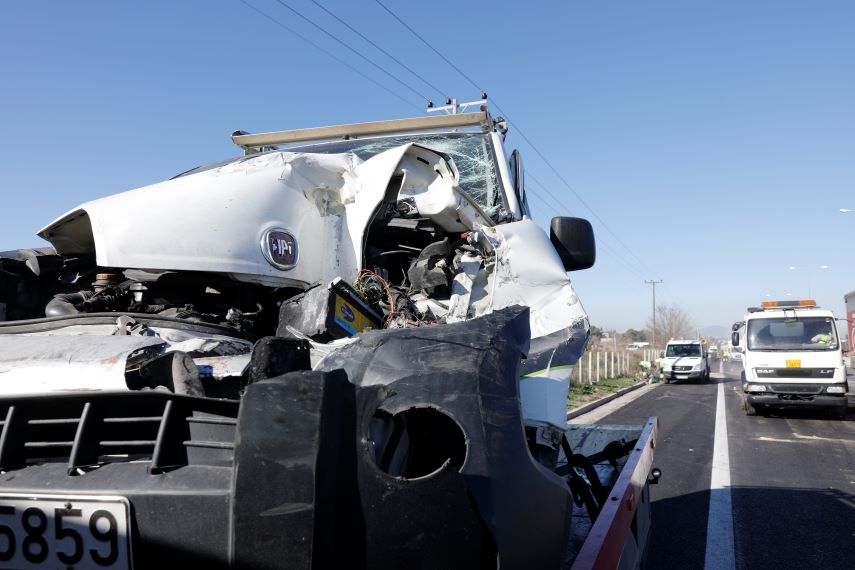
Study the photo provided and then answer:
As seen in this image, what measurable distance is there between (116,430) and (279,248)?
3.62 ft

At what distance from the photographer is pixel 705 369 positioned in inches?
1086

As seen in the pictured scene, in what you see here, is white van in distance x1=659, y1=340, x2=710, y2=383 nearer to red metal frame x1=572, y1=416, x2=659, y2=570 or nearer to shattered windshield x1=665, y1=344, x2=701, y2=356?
shattered windshield x1=665, y1=344, x2=701, y2=356

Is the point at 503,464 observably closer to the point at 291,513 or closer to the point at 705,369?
the point at 291,513

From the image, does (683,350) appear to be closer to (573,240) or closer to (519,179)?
(519,179)

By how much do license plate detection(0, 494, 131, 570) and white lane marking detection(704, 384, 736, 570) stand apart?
421 centimetres

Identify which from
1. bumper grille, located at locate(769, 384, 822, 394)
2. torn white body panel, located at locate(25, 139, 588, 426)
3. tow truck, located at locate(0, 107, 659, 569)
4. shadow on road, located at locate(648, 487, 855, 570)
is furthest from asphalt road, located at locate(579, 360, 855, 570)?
torn white body panel, located at locate(25, 139, 588, 426)

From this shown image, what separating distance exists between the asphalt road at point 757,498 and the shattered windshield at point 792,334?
193 centimetres

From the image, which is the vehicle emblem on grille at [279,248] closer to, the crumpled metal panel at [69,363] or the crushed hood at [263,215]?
the crushed hood at [263,215]

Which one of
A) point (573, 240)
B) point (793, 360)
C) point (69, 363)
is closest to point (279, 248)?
point (69, 363)

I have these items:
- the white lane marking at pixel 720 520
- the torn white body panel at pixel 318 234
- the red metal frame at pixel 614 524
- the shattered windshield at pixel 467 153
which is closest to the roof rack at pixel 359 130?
the shattered windshield at pixel 467 153

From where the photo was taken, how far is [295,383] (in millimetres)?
1278

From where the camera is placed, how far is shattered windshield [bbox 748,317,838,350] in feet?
43.3

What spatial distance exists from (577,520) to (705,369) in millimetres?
27480

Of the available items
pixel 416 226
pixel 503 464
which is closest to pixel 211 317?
pixel 416 226
